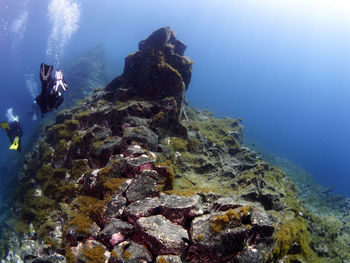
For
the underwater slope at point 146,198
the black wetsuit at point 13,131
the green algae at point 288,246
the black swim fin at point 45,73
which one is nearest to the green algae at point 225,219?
the underwater slope at point 146,198

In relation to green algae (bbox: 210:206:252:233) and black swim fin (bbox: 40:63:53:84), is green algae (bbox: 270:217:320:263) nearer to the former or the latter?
green algae (bbox: 210:206:252:233)

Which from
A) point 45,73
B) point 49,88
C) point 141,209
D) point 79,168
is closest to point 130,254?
point 141,209

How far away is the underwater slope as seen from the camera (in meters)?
3.53

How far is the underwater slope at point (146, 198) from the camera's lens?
3.53 meters

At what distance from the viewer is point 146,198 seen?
4.53 metres

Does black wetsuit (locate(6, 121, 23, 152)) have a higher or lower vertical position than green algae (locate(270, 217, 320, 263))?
higher

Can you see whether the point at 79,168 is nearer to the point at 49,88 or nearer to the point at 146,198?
the point at 146,198

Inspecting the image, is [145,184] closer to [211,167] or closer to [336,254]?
[211,167]

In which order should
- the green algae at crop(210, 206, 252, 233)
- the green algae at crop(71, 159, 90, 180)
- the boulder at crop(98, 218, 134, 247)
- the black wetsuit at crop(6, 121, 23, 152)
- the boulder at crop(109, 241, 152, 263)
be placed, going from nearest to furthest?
the boulder at crop(109, 241, 152, 263), the green algae at crop(210, 206, 252, 233), the boulder at crop(98, 218, 134, 247), the green algae at crop(71, 159, 90, 180), the black wetsuit at crop(6, 121, 23, 152)

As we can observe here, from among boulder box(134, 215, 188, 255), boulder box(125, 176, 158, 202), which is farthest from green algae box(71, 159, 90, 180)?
boulder box(134, 215, 188, 255)

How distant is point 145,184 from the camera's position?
15.8ft

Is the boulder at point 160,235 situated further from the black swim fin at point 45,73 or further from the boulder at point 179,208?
the black swim fin at point 45,73

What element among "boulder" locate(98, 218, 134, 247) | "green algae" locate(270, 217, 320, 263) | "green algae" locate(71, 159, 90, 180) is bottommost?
"boulder" locate(98, 218, 134, 247)

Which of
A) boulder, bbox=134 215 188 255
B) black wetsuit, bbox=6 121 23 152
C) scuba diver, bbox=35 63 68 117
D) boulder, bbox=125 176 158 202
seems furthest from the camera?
black wetsuit, bbox=6 121 23 152
